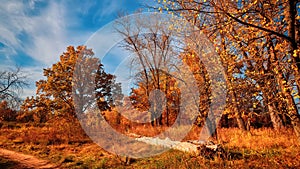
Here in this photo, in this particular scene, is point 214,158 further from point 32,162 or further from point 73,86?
point 73,86

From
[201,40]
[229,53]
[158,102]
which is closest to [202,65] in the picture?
[201,40]

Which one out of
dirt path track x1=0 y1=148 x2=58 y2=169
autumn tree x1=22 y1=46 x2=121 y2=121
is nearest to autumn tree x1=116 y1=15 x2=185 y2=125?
autumn tree x1=22 y1=46 x2=121 y2=121

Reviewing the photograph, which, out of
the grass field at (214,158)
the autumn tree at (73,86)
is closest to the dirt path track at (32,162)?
the grass field at (214,158)

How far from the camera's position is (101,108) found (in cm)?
1947

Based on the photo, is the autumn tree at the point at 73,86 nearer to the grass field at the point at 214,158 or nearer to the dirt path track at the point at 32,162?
the grass field at the point at 214,158

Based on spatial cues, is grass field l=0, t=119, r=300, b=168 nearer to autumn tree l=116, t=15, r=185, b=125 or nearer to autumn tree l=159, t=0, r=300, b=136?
autumn tree l=159, t=0, r=300, b=136

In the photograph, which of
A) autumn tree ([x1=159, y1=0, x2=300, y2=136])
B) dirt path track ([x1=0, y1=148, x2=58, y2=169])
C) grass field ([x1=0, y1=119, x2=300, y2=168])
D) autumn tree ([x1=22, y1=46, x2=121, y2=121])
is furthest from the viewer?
autumn tree ([x1=22, y1=46, x2=121, y2=121])

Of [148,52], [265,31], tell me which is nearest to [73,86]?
[148,52]

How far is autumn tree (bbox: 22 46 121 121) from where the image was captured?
1691cm

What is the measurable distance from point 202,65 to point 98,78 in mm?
13623

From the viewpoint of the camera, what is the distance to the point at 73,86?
1836 cm

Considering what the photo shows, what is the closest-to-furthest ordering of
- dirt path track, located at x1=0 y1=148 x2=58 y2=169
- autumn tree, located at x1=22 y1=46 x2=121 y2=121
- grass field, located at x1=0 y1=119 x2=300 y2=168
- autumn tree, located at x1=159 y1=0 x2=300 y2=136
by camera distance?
autumn tree, located at x1=159 y1=0 x2=300 y2=136 < grass field, located at x1=0 y1=119 x2=300 y2=168 < dirt path track, located at x1=0 y1=148 x2=58 y2=169 < autumn tree, located at x1=22 y1=46 x2=121 y2=121

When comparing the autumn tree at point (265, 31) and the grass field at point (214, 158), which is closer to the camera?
the autumn tree at point (265, 31)

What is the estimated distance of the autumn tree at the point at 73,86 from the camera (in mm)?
16906
